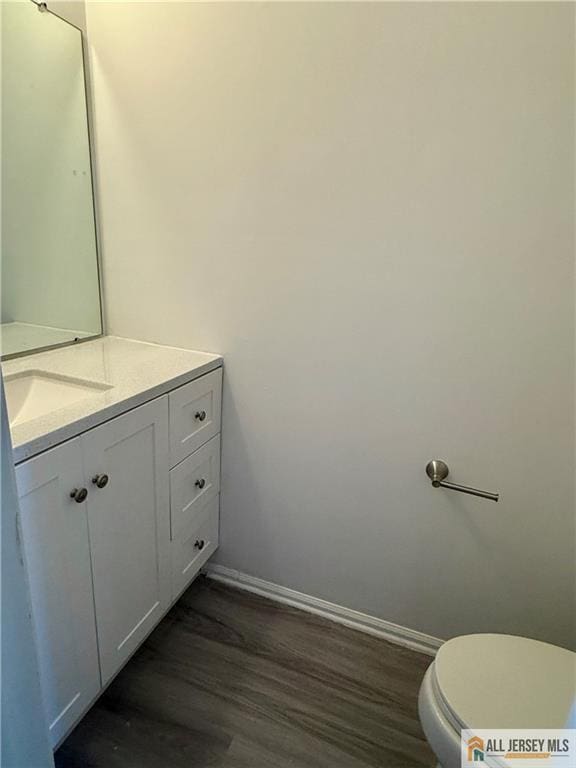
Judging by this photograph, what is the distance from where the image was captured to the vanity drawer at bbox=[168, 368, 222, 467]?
137 centimetres

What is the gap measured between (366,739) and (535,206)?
4.96ft

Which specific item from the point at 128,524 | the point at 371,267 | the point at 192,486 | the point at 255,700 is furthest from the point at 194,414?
the point at 255,700

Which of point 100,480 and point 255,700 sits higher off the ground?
point 100,480

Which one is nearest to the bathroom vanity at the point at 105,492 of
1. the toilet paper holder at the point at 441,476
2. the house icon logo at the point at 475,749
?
the toilet paper holder at the point at 441,476

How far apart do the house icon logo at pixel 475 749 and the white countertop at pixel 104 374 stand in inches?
40.5

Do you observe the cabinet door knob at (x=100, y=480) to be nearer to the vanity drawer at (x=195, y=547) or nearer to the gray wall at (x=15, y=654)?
the gray wall at (x=15, y=654)

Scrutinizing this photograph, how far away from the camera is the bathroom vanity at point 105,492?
98 cm

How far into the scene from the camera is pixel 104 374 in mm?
1329

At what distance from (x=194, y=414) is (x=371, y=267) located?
720 mm

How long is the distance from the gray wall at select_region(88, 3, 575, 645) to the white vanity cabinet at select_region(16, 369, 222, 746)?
0.86ft

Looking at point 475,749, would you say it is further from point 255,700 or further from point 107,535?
point 107,535

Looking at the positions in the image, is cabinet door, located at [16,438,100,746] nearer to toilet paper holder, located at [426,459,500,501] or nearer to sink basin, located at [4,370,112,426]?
sink basin, located at [4,370,112,426]

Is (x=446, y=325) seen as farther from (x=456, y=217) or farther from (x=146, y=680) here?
(x=146, y=680)

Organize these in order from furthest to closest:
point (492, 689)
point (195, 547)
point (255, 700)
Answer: point (195, 547), point (255, 700), point (492, 689)
